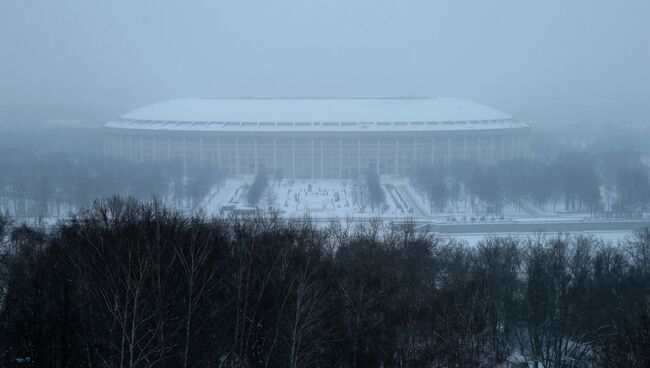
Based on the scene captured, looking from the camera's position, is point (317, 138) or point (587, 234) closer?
point (587, 234)

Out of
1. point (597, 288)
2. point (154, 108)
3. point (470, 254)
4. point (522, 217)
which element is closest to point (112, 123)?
point (154, 108)

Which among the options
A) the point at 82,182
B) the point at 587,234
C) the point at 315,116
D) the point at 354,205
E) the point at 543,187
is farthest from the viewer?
the point at 315,116

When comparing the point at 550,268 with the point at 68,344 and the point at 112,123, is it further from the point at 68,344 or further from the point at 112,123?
the point at 112,123

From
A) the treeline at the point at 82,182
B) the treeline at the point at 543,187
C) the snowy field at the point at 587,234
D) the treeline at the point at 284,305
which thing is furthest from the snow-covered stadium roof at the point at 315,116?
the treeline at the point at 284,305

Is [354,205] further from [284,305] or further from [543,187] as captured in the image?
[284,305]

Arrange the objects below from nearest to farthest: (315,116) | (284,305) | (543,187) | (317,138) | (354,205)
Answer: (284,305) < (354,205) < (543,187) < (317,138) < (315,116)

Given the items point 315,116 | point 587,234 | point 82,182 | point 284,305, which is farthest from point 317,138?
point 284,305
